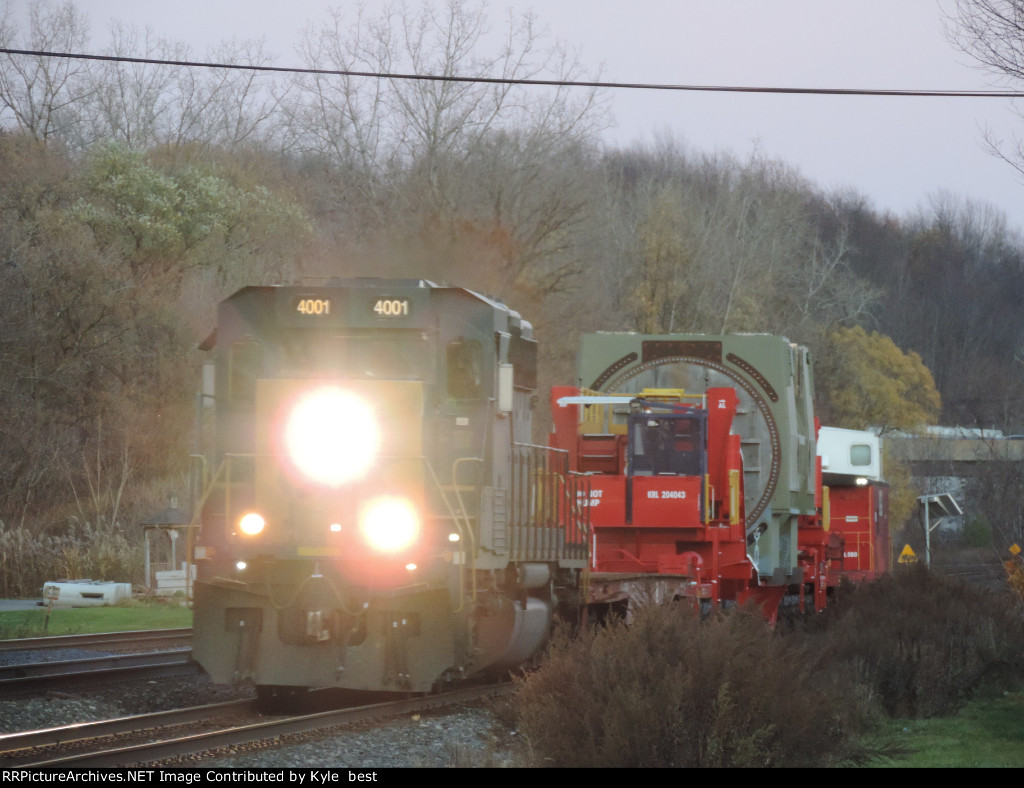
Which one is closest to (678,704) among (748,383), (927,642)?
(927,642)

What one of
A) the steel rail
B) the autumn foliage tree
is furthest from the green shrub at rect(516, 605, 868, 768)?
the autumn foliage tree

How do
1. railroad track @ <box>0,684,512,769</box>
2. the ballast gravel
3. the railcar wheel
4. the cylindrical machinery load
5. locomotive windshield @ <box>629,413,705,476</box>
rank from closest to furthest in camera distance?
railroad track @ <box>0,684,512,769</box> → the ballast gravel → the railcar wheel → locomotive windshield @ <box>629,413,705,476</box> → the cylindrical machinery load

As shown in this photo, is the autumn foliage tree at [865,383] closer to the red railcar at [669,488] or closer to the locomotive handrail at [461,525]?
the red railcar at [669,488]

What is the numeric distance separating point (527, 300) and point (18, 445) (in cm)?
1517

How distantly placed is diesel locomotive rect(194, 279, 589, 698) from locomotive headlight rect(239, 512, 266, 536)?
0.02 m

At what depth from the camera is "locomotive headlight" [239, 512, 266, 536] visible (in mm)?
12028

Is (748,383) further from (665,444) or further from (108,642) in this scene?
(108,642)

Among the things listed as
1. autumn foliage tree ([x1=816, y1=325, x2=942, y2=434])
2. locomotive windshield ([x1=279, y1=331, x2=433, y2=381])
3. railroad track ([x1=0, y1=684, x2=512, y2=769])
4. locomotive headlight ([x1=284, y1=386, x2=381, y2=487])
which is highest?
autumn foliage tree ([x1=816, y1=325, x2=942, y2=434])

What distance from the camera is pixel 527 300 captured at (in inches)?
1628

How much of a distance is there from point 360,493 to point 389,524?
0.42 metres

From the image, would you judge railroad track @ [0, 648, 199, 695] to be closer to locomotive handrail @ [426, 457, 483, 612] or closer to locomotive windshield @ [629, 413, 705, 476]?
locomotive handrail @ [426, 457, 483, 612]

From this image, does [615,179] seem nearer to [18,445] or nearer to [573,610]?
[18,445]

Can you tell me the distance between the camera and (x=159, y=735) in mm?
10562

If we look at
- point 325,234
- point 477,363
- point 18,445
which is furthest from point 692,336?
point 325,234
